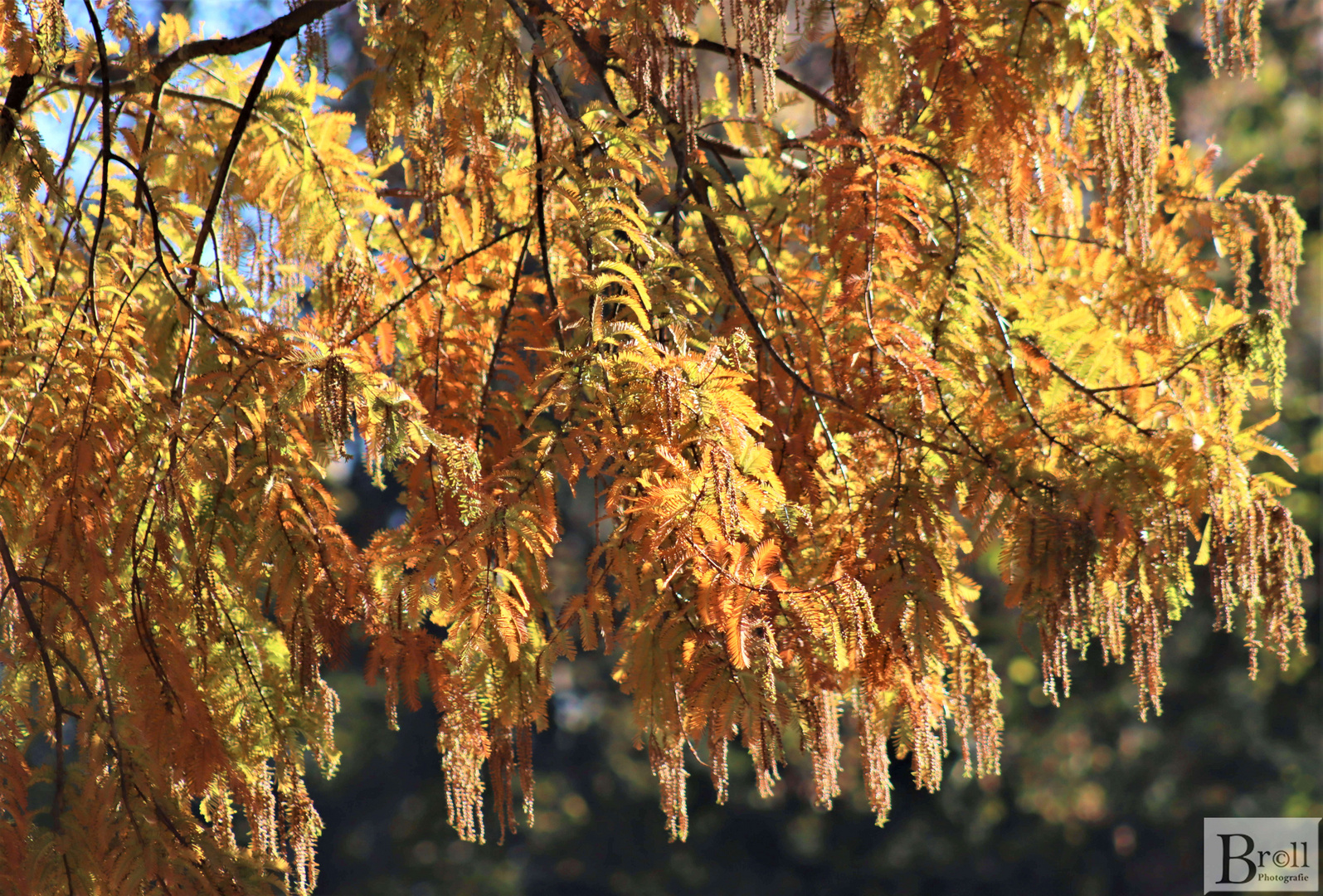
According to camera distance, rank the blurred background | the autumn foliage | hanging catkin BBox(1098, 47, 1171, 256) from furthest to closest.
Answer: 1. the blurred background
2. hanging catkin BBox(1098, 47, 1171, 256)
3. the autumn foliage

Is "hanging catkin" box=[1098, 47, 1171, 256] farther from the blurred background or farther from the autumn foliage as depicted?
the blurred background

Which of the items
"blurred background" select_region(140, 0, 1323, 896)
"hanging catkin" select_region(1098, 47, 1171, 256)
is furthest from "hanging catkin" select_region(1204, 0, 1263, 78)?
"blurred background" select_region(140, 0, 1323, 896)

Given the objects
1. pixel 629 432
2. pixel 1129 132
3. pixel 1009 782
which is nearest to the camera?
pixel 629 432

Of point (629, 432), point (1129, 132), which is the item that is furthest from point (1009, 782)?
point (629, 432)

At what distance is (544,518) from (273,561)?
627 mm

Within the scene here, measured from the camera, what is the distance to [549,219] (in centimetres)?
291

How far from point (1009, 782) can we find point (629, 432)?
32.9ft

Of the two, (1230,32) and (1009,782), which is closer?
(1230,32)

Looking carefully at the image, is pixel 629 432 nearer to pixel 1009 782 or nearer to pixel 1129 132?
pixel 1129 132

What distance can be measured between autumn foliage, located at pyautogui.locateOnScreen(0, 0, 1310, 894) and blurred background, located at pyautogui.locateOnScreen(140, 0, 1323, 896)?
7716 mm

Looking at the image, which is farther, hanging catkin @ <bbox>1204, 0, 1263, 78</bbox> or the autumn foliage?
hanging catkin @ <bbox>1204, 0, 1263, 78</bbox>

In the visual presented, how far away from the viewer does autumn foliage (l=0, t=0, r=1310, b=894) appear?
2189 mm

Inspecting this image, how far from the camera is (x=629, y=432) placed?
85.0 inches

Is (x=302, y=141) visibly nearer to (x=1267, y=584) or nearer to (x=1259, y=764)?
(x=1267, y=584)
